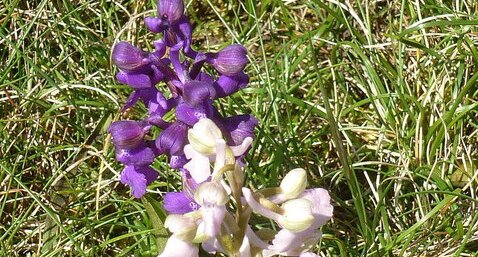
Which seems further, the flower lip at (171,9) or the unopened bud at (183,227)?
the flower lip at (171,9)

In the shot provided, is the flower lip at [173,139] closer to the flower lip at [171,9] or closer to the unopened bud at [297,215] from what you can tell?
the flower lip at [171,9]

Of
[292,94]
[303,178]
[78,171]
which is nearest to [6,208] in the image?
[78,171]

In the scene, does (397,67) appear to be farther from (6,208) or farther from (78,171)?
(6,208)

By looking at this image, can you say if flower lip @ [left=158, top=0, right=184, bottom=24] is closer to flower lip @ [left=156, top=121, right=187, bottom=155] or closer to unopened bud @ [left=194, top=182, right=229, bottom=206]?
flower lip @ [left=156, top=121, right=187, bottom=155]

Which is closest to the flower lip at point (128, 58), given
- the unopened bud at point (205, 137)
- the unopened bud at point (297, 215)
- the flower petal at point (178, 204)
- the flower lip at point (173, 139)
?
the flower lip at point (173, 139)

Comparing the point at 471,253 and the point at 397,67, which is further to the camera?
the point at 397,67

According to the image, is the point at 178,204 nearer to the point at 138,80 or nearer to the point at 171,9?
the point at 138,80

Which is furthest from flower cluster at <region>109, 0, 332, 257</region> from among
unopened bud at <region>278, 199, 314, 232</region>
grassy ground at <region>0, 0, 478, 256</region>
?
grassy ground at <region>0, 0, 478, 256</region>

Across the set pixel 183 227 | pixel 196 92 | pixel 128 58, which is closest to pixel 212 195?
pixel 183 227

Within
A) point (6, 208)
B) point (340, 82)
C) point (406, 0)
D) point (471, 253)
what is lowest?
point (6, 208)
